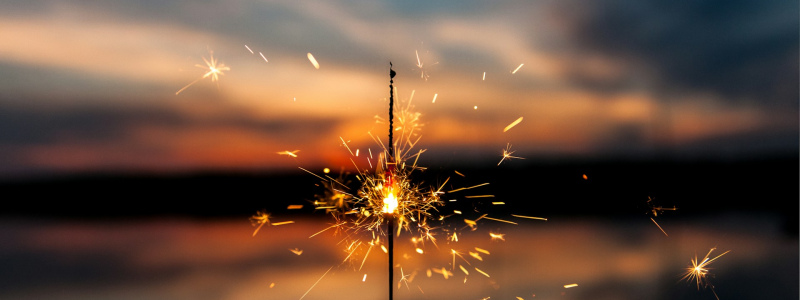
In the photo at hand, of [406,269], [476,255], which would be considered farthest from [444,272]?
[476,255]

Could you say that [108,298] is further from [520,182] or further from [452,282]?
[520,182]

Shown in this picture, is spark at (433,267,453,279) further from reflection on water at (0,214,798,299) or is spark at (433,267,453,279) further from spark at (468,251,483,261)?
spark at (468,251,483,261)

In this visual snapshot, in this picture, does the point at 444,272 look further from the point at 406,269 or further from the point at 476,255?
the point at 476,255

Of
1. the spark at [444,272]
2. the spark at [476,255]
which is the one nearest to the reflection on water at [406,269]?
the spark at [444,272]

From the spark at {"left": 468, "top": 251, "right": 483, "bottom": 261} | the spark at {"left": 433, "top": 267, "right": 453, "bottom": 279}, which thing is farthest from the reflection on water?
the spark at {"left": 468, "top": 251, "right": 483, "bottom": 261}

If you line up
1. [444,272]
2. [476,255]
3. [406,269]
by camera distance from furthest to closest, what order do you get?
1. [476,255]
2. [406,269]
3. [444,272]

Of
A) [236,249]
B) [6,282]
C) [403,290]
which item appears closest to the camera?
[403,290]

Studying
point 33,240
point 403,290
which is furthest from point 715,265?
point 33,240

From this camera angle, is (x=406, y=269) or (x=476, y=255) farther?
(x=476, y=255)
